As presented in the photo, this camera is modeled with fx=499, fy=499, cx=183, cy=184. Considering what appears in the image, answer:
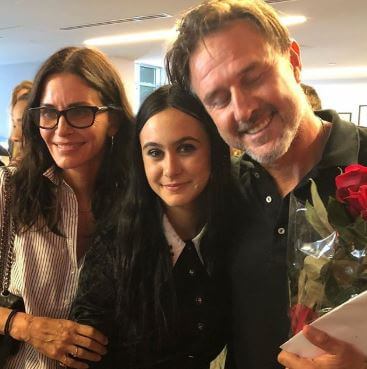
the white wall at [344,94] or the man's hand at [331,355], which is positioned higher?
the white wall at [344,94]

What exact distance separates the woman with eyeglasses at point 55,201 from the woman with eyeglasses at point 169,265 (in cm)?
13

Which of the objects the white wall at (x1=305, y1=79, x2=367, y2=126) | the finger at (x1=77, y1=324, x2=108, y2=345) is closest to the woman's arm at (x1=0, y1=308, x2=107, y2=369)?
the finger at (x1=77, y1=324, x2=108, y2=345)

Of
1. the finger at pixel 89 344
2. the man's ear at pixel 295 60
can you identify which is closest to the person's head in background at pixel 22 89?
the finger at pixel 89 344

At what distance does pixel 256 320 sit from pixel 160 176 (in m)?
0.51

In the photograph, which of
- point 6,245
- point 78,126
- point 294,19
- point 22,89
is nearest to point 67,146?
point 78,126

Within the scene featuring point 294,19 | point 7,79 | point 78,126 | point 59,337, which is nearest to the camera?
point 59,337

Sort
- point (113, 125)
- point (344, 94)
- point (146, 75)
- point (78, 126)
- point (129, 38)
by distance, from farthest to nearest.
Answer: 1. point (344, 94)
2. point (146, 75)
3. point (129, 38)
4. point (113, 125)
5. point (78, 126)

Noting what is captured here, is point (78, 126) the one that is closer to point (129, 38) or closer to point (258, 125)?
point (258, 125)

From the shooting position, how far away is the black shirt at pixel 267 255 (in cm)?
134

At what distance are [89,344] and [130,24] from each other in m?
6.71

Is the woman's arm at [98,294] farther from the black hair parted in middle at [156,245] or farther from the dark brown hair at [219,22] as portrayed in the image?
the dark brown hair at [219,22]

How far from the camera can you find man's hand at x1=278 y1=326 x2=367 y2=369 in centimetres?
92

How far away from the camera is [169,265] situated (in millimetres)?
1571

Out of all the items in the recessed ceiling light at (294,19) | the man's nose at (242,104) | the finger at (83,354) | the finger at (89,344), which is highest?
the recessed ceiling light at (294,19)
